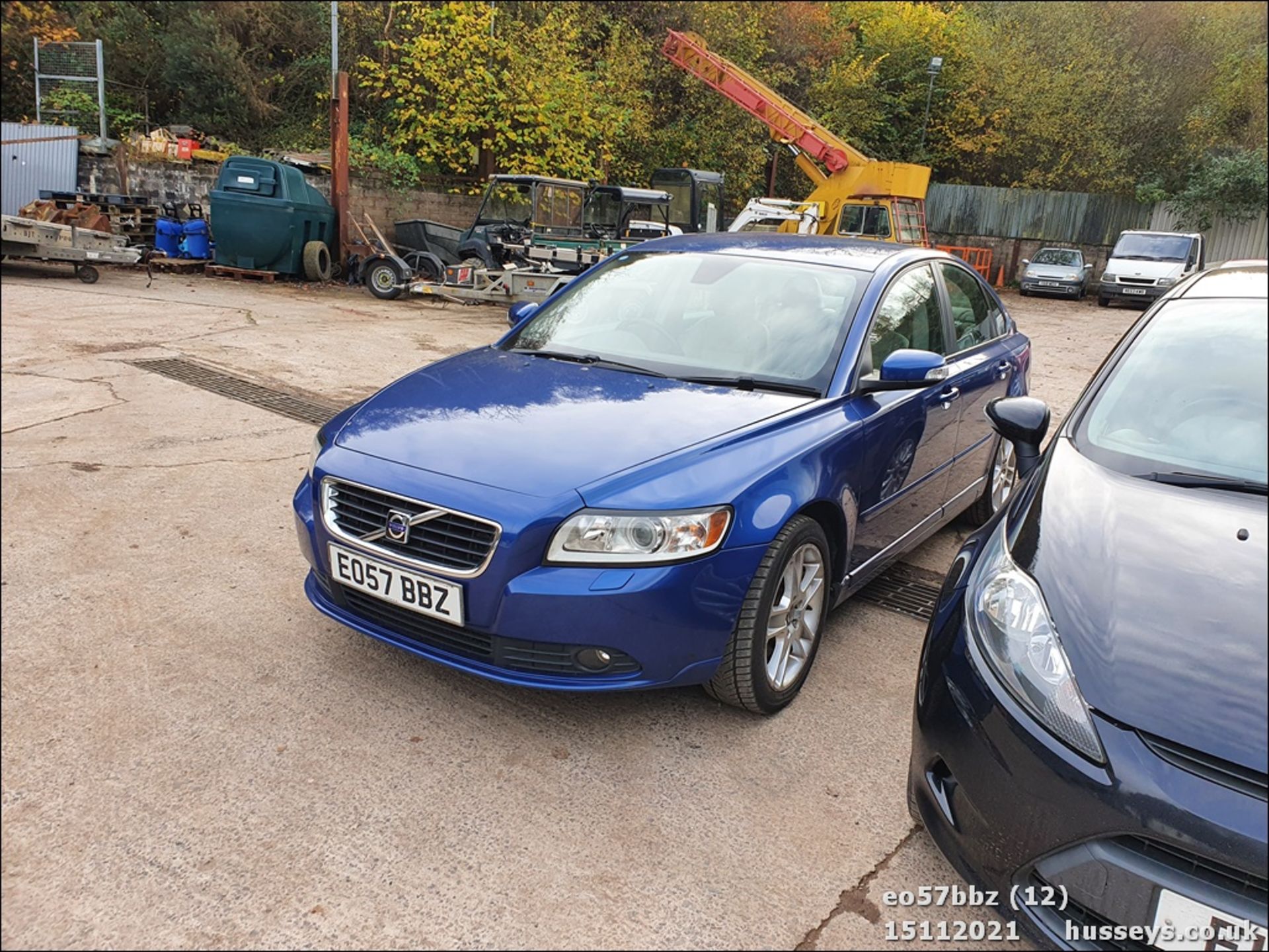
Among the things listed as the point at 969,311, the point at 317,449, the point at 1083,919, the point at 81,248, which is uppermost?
the point at 969,311

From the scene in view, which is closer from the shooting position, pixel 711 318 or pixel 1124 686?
pixel 1124 686

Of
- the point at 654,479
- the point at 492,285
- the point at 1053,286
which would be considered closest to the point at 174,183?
the point at 492,285

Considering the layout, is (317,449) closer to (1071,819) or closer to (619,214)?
(1071,819)

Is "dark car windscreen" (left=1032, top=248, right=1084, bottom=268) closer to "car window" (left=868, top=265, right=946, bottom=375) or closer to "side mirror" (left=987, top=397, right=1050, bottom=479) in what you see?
"car window" (left=868, top=265, right=946, bottom=375)

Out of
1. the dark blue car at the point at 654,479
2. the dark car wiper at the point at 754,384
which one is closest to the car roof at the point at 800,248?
the dark blue car at the point at 654,479

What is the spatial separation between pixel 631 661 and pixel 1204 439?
1688 mm

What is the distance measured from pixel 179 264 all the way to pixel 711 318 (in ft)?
39.5

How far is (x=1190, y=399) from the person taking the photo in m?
2.54

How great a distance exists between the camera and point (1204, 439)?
2.43 meters

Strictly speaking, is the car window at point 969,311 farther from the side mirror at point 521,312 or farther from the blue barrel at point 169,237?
the blue barrel at point 169,237

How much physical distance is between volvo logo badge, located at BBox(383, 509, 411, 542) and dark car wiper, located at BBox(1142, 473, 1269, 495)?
2049mm

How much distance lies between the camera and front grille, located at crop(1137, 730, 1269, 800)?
1.65 m

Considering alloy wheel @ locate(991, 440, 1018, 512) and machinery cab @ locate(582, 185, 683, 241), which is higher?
machinery cab @ locate(582, 185, 683, 241)

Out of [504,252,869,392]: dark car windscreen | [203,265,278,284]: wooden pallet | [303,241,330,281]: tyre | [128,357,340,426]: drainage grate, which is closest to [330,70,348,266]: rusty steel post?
[303,241,330,281]: tyre
